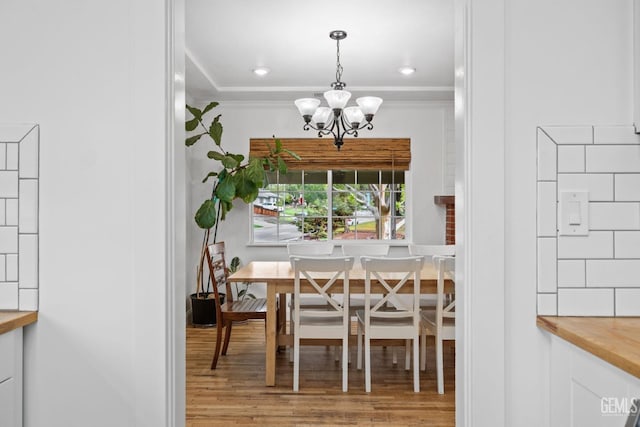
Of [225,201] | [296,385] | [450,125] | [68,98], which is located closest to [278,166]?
[225,201]

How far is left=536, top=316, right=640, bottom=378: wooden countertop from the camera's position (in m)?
0.96

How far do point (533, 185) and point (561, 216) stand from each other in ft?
0.36

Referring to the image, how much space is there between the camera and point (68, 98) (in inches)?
51.8

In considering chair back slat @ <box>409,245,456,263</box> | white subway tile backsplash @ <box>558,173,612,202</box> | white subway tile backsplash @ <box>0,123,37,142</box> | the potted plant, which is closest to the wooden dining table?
chair back slat @ <box>409,245,456,263</box>

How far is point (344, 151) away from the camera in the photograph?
220 inches

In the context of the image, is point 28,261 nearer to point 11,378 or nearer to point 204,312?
point 11,378

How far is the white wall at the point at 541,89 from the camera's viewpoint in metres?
1.31

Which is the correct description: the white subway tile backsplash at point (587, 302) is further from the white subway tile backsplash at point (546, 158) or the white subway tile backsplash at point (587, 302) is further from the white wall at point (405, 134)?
the white wall at point (405, 134)

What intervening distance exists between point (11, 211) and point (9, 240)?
0.08 meters

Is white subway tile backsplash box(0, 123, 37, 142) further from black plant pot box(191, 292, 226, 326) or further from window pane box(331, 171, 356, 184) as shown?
window pane box(331, 171, 356, 184)

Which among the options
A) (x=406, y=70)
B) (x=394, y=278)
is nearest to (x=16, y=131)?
(x=394, y=278)

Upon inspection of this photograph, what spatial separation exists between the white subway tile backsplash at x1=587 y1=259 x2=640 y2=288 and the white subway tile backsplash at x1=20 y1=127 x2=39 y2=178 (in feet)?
5.00

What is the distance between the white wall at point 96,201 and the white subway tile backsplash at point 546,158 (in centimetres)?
101

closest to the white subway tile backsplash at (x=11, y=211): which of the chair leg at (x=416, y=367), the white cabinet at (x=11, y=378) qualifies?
the white cabinet at (x=11, y=378)
